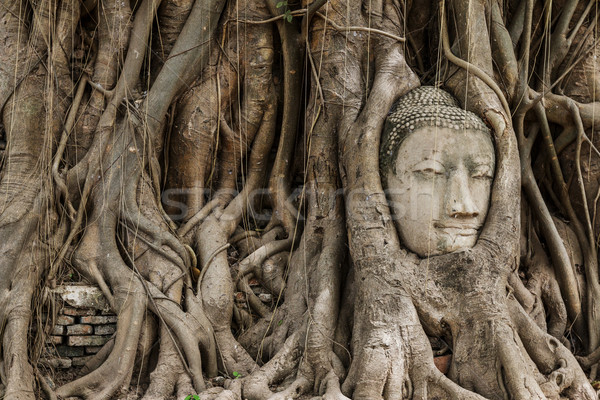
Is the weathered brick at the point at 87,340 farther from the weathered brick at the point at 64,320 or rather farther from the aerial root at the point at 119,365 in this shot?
the aerial root at the point at 119,365

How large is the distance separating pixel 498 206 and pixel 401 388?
1.08 meters

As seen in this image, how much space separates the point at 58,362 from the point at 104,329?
0.94 ft

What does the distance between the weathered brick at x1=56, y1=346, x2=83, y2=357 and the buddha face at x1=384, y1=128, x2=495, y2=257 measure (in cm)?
186

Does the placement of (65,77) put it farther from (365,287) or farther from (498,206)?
(498,206)

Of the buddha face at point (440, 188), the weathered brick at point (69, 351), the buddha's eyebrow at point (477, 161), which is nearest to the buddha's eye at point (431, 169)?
Result: the buddha face at point (440, 188)

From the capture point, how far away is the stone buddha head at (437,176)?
3693 mm

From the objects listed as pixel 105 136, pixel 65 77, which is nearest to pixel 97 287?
pixel 105 136

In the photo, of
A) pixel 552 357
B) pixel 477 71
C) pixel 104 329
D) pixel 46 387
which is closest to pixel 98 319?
pixel 104 329

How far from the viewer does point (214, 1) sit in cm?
438

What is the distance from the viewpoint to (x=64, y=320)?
3.85 meters

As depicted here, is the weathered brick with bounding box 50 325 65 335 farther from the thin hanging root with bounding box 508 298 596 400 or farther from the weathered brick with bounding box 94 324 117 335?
the thin hanging root with bounding box 508 298 596 400

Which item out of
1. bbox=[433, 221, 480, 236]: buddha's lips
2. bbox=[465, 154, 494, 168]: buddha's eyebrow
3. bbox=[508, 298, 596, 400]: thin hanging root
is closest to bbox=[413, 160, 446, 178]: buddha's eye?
bbox=[465, 154, 494, 168]: buddha's eyebrow

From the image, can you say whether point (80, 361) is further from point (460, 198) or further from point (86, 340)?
point (460, 198)

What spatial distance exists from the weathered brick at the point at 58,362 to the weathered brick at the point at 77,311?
24 centimetres
